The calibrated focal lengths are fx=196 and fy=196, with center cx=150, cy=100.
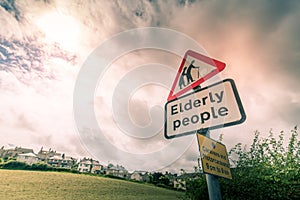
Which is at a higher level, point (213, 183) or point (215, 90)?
point (215, 90)

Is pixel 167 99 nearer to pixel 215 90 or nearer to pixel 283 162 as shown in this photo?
pixel 215 90

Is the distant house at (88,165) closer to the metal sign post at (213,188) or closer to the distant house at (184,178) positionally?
the distant house at (184,178)

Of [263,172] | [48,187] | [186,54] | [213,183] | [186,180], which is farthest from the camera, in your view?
[48,187]

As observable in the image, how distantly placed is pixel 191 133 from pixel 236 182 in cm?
383

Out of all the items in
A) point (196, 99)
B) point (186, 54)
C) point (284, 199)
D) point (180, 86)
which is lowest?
point (284, 199)

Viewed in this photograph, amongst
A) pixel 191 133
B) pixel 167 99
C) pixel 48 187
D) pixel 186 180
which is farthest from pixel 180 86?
pixel 48 187

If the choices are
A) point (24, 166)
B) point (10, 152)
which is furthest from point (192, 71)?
point (10, 152)

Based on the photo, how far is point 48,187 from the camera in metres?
21.7

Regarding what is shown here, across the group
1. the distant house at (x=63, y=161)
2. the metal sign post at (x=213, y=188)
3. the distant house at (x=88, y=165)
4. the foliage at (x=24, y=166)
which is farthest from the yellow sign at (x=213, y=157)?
the distant house at (x=63, y=161)

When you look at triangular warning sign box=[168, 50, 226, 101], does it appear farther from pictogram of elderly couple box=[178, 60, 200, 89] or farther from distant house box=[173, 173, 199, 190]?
distant house box=[173, 173, 199, 190]

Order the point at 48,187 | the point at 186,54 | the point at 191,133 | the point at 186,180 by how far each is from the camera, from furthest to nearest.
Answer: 1. the point at 48,187
2. the point at 186,180
3. the point at 186,54
4. the point at 191,133

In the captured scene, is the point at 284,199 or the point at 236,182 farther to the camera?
the point at 236,182

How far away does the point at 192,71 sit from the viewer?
2393 millimetres

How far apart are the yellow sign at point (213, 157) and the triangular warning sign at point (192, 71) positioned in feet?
2.39
